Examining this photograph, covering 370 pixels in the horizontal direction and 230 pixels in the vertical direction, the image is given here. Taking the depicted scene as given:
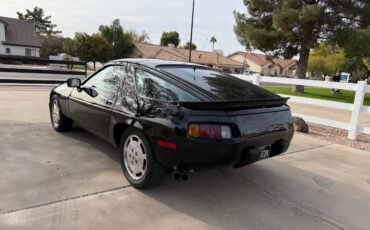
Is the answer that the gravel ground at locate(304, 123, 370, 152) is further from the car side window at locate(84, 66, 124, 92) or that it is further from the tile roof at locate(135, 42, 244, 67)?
the tile roof at locate(135, 42, 244, 67)

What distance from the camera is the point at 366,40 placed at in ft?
56.4

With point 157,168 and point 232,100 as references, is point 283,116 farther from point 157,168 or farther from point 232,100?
point 157,168

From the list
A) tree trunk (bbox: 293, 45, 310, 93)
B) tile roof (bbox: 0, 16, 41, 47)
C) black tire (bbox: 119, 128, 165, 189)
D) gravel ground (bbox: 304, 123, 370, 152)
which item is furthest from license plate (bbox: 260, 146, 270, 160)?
tile roof (bbox: 0, 16, 41, 47)

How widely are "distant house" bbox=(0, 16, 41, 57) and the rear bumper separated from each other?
50.1 m

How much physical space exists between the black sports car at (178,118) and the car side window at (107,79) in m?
0.02

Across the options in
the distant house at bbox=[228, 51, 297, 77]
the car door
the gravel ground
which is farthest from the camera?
the distant house at bbox=[228, 51, 297, 77]

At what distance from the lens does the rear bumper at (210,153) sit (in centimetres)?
309

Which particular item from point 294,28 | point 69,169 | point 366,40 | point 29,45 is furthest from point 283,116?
point 29,45

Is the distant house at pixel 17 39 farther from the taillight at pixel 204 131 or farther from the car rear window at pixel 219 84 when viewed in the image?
the taillight at pixel 204 131

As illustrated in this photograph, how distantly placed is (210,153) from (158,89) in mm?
999

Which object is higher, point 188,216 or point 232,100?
point 232,100

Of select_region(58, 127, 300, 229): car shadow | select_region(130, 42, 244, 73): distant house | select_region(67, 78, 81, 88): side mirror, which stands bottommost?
select_region(58, 127, 300, 229): car shadow

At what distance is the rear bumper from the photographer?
309cm

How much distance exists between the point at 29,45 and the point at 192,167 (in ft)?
168
